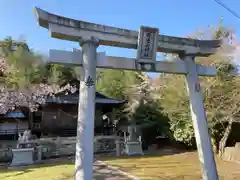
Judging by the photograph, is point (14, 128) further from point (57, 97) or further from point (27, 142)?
point (27, 142)

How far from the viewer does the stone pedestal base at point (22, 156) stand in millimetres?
10762

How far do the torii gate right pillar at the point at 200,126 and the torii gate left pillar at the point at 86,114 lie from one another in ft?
8.88

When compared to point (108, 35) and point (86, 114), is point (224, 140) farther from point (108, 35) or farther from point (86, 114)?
point (86, 114)

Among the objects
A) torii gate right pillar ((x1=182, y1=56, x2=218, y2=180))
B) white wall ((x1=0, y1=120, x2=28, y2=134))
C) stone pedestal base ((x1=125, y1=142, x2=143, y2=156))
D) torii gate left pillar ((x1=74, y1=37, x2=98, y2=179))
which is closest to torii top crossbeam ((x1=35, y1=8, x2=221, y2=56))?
torii gate left pillar ((x1=74, y1=37, x2=98, y2=179))

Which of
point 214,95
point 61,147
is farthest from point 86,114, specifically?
point 61,147

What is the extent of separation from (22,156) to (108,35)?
8283mm

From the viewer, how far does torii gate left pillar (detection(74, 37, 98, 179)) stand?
4.62m

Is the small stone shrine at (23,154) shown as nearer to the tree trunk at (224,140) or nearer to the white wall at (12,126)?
the white wall at (12,126)

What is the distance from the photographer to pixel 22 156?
35.9ft

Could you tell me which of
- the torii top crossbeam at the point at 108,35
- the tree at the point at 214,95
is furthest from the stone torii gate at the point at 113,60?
the tree at the point at 214,95

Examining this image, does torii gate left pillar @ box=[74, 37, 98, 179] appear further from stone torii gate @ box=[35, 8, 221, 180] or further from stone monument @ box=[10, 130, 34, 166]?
stone monument @ box=[10, 130, 34, 166]

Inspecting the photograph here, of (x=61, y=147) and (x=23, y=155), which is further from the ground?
(x=61, y=147)

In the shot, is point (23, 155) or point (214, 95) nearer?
point (214, 95)

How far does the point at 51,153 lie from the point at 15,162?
2774mm
